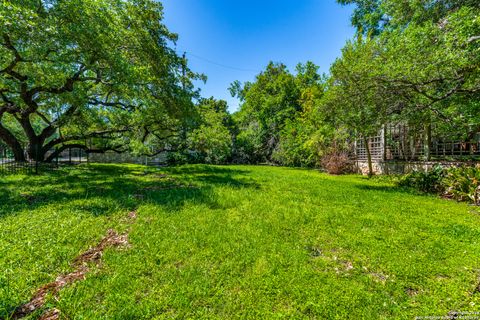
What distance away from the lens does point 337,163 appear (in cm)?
1245

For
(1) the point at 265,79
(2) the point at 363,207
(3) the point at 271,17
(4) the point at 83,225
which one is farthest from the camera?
(1) the point at 265,79

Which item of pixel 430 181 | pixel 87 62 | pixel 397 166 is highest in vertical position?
pixel 87 62

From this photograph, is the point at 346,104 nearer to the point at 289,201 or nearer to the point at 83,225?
the point at 289,201

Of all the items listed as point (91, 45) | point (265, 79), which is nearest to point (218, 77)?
point (265, 79)

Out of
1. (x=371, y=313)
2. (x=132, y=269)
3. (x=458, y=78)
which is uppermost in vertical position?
(x=458, y=78)

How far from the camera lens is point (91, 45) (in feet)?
22.0

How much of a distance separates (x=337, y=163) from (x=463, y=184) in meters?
6.21

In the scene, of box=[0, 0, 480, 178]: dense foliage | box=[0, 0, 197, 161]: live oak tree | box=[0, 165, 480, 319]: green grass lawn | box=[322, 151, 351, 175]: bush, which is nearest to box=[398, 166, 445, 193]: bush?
box=[0, 0, 480, 178]: dense foliage

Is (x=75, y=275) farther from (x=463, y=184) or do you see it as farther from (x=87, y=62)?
(x=463, y=184)

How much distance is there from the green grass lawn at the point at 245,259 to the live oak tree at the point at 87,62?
4.39 metres

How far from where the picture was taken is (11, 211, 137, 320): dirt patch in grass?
1.92 m

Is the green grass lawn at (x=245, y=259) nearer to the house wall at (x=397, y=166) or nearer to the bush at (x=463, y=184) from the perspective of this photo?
the bush at (x=463, y=184)

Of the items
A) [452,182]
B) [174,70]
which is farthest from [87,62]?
[452,182]

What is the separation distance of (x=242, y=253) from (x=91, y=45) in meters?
7.58
